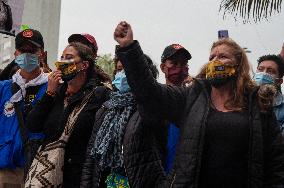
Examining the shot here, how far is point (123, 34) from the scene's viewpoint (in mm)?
2859

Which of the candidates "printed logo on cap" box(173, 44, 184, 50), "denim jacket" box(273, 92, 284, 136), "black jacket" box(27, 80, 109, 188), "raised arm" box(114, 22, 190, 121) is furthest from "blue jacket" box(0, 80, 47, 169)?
"denim jacket" box(273, 92, 284, 136)

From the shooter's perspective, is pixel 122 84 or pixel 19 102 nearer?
pixel 122 84

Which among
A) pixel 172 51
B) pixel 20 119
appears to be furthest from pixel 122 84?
pixel 20 119

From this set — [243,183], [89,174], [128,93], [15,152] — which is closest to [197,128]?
[243,183]

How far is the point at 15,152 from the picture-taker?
436cm

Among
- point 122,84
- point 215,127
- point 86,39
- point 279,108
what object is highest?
point 86,39

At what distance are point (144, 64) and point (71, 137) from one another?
1334 mm

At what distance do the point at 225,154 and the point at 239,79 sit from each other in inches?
23.4

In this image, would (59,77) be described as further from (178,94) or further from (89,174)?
(178,94)

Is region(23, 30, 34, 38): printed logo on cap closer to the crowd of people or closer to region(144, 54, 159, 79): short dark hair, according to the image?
the crowd of people

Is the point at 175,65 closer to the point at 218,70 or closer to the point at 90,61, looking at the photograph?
the point at 90,61

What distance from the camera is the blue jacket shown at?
172 inches

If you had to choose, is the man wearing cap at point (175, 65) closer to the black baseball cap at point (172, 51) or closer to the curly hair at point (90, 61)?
the black baseball cap at point (172, 51)

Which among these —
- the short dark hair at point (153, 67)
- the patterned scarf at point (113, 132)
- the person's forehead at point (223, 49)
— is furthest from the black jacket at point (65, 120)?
the person's forehead at point (223, 49)
